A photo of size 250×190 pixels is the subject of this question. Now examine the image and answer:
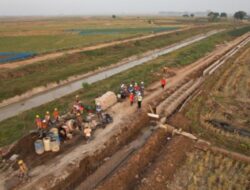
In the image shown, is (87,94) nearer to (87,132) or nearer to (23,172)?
(87,132)

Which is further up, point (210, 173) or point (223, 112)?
point (210, 173)

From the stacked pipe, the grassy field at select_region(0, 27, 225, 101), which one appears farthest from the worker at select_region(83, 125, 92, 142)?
the grassy field at select_region(0, 27, 225, 101)

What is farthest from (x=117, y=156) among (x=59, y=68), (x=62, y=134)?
(x=59, y=68)

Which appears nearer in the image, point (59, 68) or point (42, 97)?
point (42, 97)

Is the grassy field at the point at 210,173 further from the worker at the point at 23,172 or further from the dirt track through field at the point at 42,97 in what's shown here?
the dirt track through field at the point at 42,97

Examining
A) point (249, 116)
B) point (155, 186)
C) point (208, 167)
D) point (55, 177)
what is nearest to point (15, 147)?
point (55, 177)

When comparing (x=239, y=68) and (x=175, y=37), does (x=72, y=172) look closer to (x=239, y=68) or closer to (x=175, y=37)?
(x=239, y=68)
